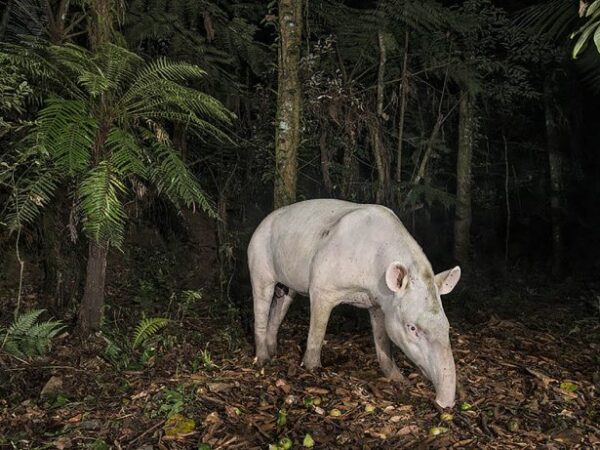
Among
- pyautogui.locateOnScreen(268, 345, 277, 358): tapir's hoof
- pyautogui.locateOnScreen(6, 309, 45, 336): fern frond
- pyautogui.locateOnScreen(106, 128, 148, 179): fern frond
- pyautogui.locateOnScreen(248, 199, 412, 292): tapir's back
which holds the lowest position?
pyautogui.locateOnScreen(268, 345, 277, 358): tapir's hoof

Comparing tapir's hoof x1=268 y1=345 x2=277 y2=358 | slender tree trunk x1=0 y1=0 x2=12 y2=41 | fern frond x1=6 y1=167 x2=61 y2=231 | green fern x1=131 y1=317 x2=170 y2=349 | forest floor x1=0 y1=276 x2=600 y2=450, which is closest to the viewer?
forest floor x1=0 y1=276 x2=600 y2=450

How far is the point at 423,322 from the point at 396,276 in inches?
16.2

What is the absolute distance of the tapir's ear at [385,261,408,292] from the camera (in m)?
4.47

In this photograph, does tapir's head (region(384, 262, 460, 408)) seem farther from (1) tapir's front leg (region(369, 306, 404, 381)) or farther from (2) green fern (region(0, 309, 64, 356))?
(2) green fern (region(0, 309, 64, 356))

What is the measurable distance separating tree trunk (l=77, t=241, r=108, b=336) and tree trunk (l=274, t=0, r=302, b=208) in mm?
2191

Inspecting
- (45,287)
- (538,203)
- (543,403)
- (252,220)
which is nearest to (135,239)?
(252,220)

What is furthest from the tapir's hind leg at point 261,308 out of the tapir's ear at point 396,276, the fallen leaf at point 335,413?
the tapir's ear at point 396,276

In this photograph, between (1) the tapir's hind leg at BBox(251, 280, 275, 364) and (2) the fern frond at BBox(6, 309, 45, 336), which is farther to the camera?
(1) the tapir's hind leg at BBox(251, 280, 275, 364)

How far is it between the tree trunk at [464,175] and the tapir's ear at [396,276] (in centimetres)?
572

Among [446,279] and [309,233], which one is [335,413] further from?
[309,233]

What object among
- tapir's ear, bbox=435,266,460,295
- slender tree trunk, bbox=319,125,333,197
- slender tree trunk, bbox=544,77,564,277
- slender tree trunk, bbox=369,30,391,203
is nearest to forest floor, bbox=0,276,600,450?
tapir's ear, bbox=435,266,460,295

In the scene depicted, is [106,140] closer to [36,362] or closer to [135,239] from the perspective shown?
[36,362]

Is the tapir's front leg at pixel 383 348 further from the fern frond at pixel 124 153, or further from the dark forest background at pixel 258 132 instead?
the fern frond at pixel 124 153

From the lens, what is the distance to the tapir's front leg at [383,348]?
5168mm
